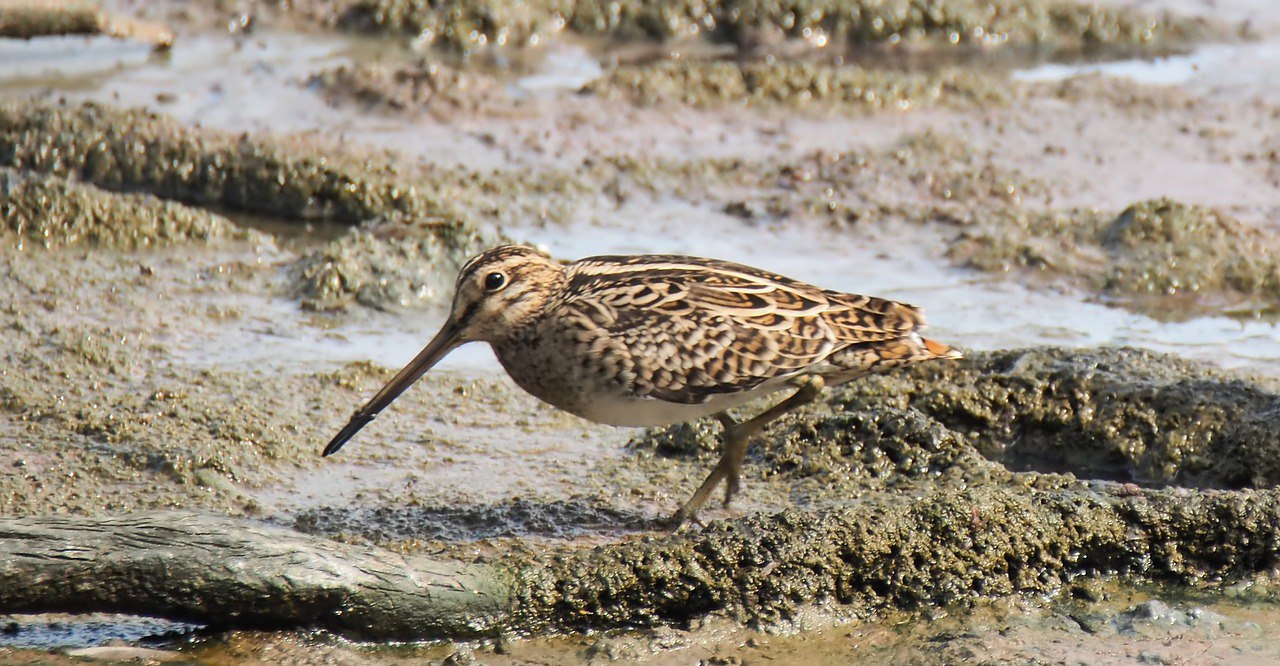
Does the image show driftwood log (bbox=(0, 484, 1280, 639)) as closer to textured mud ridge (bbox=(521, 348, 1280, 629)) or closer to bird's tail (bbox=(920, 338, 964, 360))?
textured mud ridge (bbox=(521, 348, 1280, 629))

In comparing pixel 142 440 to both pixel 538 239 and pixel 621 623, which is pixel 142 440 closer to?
pixel 621 623

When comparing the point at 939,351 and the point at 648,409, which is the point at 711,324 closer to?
the point at 648,409

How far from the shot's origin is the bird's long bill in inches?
205

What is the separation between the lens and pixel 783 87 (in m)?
10.4

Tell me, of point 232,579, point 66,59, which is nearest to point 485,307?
point 232,579

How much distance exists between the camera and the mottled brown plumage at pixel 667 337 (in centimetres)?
500

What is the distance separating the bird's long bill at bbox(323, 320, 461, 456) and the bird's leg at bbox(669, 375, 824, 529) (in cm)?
93

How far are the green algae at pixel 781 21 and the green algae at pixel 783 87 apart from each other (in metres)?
1.24

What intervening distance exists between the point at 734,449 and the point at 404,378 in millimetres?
1089

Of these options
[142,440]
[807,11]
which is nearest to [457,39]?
[807,11]

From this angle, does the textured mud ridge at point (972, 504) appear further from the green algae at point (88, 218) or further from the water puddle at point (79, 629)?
the green algae at point (88, 218)

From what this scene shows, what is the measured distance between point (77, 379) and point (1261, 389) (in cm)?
436

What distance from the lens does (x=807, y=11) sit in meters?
→ 11.8

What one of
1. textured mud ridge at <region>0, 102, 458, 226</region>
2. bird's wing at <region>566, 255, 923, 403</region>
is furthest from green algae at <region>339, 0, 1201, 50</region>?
bird's wing at <region>566, 255, 923, 403</region>
